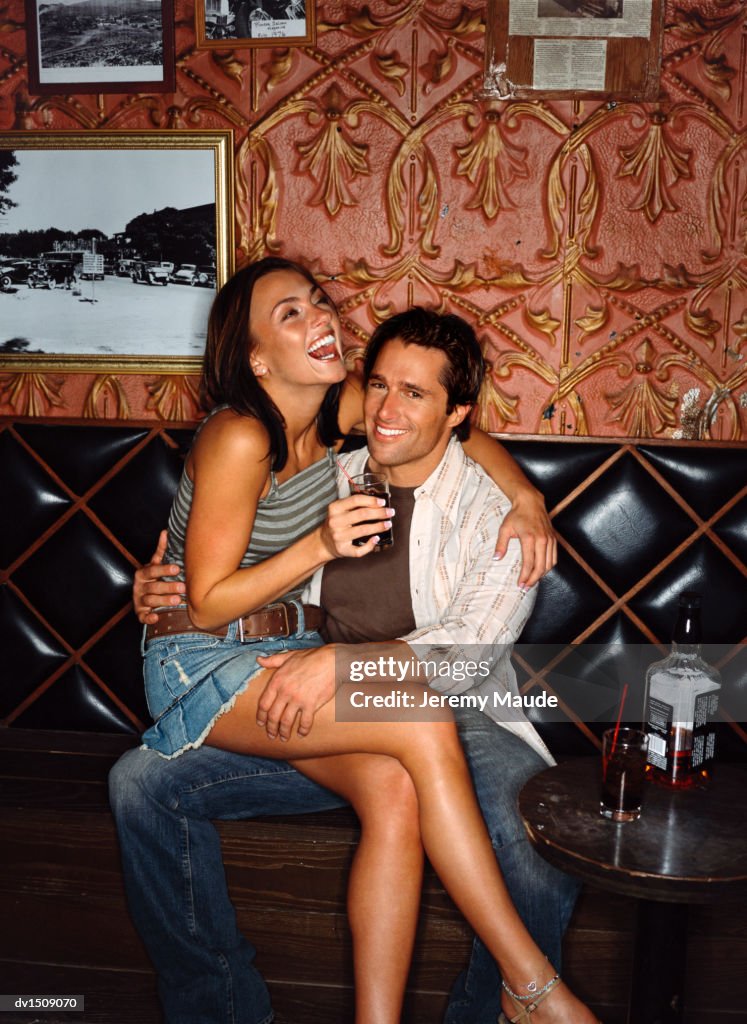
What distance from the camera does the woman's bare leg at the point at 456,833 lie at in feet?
5.30

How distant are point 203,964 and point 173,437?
127 cm

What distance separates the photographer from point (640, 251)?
8.06ft

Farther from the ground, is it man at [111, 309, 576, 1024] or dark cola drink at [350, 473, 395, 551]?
dark cola drink at [350, 473, 395, 551]

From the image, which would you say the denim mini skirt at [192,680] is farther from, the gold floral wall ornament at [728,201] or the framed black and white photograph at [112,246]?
the gold floral wall ornament at [728,201]

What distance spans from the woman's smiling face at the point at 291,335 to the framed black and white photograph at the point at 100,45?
2.88 ft

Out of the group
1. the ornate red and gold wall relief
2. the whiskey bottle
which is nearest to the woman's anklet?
the whiskey bottle

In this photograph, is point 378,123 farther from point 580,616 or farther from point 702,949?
point 702,949

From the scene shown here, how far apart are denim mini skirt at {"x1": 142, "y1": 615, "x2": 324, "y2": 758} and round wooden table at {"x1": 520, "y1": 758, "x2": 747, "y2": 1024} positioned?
0.59m

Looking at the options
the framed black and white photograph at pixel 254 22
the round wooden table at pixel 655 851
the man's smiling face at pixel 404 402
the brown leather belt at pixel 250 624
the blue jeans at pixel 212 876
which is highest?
the framed black and white photograph at pixel 254 22

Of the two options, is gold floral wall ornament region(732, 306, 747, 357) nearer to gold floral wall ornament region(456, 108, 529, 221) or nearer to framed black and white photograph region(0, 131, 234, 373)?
gold floral wall ornament region(456, 108, 529, 221)

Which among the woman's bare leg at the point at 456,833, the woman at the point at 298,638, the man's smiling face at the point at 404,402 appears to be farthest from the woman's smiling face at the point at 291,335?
the woman's bare leg at the point at 456,833

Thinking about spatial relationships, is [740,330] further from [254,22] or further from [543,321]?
[254,22]

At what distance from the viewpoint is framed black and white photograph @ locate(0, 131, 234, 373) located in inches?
99.4

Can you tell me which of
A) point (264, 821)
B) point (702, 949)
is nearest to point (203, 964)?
point (264, 821)
